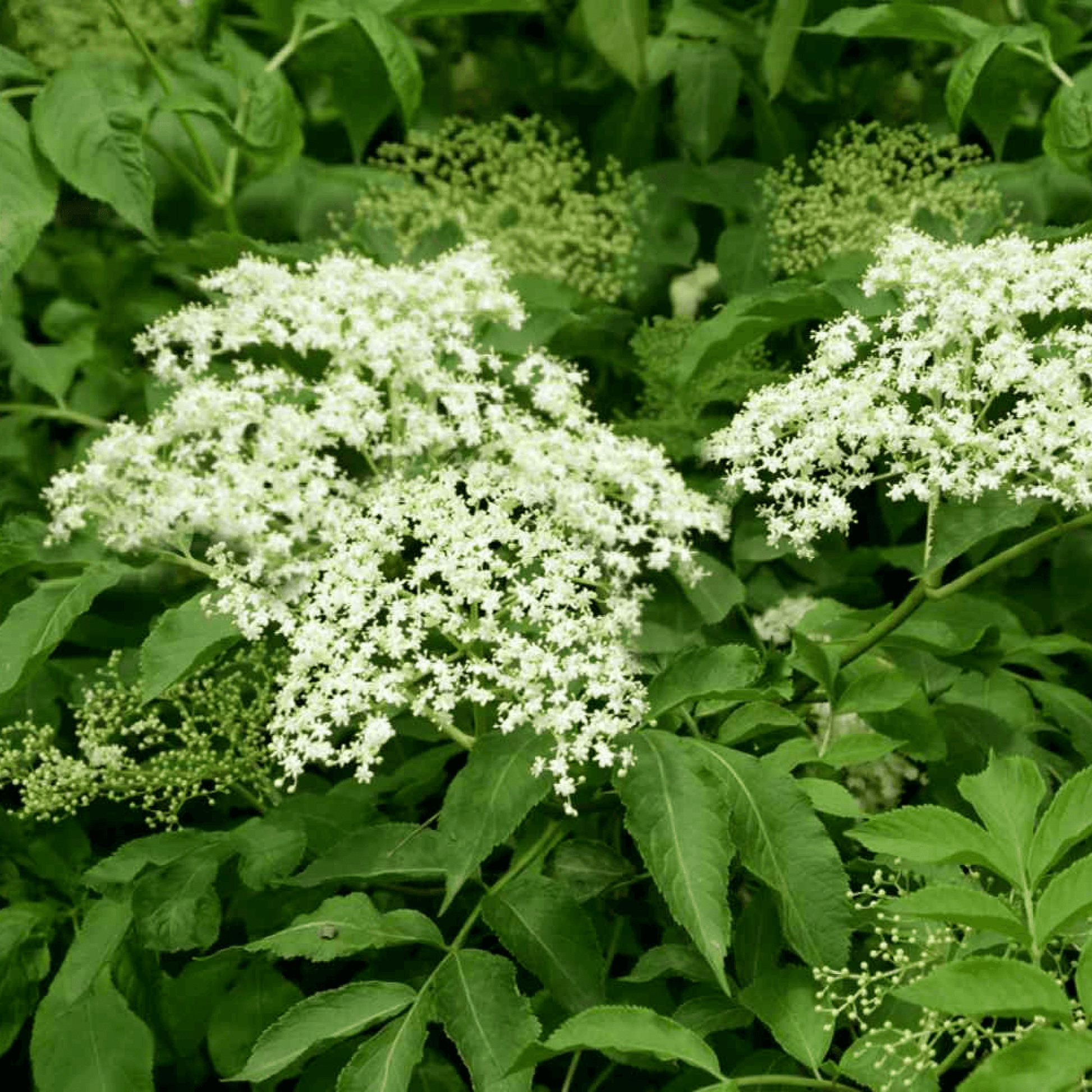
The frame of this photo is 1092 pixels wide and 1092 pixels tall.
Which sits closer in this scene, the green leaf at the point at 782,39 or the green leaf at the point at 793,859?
the green leaf at the point at 793,859

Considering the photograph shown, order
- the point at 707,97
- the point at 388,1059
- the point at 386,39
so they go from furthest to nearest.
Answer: the point at 707,97 < the point at 386,39 < the point at 388,1059

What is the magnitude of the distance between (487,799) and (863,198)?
108 centimetres

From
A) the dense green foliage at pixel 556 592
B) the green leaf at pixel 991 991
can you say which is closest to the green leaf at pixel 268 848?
the dense green foliage at pixel 556 592

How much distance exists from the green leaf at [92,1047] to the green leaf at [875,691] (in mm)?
764

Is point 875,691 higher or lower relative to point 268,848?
higher

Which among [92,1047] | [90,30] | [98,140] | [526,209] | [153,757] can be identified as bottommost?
[92,1047]

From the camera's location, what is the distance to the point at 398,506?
56.1 inches

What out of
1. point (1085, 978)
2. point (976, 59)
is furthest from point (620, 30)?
point (1085, 978)

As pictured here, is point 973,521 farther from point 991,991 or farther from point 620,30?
point 620,30

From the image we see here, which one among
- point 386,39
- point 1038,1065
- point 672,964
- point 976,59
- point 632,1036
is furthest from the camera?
point 386,39

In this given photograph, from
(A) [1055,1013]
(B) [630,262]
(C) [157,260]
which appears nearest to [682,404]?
(B) [630,262]

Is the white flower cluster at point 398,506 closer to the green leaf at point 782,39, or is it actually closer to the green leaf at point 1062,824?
the green leaf at point 1062,824

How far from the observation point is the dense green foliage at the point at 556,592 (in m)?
1.25

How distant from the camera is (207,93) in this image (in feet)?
6.57
